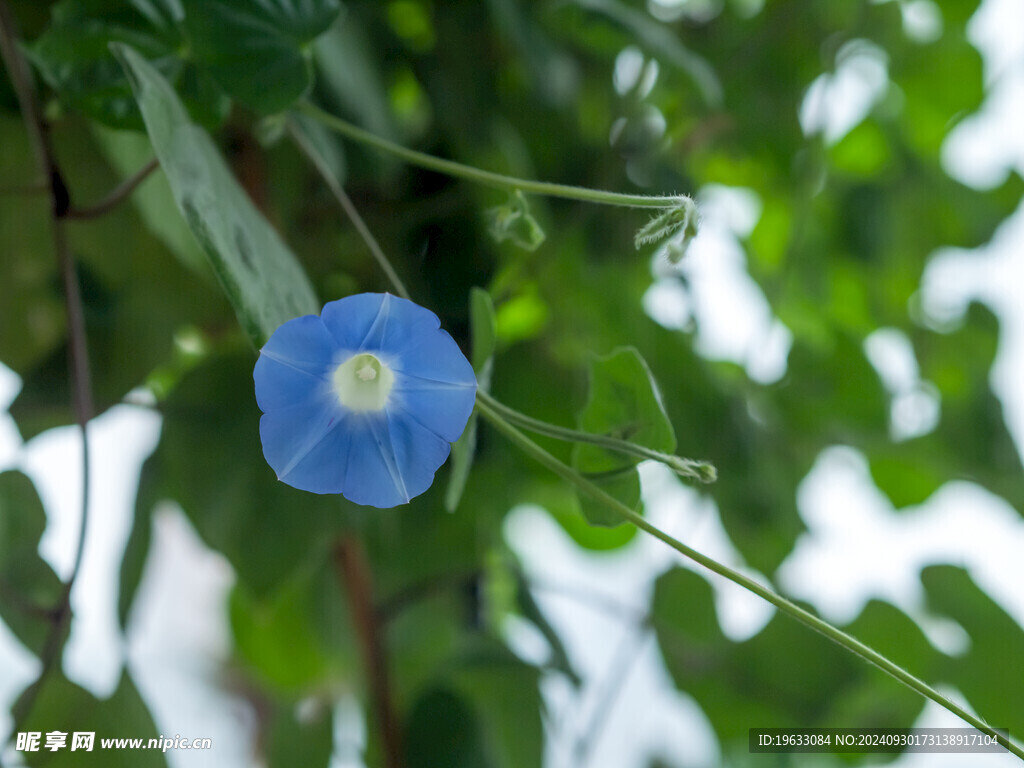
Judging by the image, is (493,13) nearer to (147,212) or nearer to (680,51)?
(680,51)

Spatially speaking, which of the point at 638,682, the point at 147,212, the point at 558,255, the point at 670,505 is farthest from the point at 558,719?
the point at 147,212

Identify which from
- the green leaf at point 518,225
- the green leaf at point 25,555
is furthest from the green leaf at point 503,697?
the green leaf at point 518,225

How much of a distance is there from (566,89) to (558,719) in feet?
1.51

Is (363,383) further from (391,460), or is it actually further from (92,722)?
(92,722)

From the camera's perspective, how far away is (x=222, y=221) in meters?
0.24

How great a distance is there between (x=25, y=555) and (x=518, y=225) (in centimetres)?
34

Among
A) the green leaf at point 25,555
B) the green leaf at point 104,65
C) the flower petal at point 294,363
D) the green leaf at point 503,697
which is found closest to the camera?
the flower petal at point 294,363

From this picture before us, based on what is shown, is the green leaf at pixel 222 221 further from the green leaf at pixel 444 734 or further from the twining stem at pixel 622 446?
the green leaf at pixel 444 734

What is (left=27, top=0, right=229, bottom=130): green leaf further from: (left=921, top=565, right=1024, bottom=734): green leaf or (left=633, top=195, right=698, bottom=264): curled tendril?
(left=921, top=565, right=1024, bottom=734): green leaf

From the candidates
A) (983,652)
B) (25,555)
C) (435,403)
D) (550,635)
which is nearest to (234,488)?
(25,555)

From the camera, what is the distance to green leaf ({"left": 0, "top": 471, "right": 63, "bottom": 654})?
46 centimetres

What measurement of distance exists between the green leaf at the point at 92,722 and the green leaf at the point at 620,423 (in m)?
0.31

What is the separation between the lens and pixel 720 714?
68 centimetres

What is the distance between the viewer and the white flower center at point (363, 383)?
26 cm
